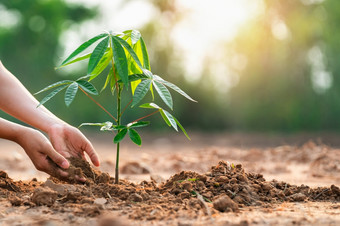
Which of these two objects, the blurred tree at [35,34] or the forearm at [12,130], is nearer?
the forearm at [12,130]

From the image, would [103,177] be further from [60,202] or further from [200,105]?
[200,105]

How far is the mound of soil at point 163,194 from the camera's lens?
6.02ft

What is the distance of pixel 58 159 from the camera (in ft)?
7.33

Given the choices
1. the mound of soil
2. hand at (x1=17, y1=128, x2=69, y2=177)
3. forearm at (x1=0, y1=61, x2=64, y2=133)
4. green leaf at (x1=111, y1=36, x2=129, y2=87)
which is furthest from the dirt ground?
green leaf at (x1=111, y1=36, x2=129, y2=87)

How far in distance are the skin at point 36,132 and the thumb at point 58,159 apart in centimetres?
6

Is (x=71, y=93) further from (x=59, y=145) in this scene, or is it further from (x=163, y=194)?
(x=163, y=194)

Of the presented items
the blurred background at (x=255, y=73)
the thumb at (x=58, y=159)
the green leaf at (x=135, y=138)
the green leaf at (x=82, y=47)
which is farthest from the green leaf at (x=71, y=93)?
the blurred background at (x=255, y=73)

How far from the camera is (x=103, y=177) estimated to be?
236 cm

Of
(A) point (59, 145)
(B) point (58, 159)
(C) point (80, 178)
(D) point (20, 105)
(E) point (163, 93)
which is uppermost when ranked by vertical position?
(D) point (20, 105)

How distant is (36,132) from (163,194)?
90 cm

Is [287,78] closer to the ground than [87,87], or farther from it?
farther from it

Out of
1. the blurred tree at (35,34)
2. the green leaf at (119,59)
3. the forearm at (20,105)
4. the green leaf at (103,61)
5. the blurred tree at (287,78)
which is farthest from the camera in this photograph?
the blurred tree at (35,34)

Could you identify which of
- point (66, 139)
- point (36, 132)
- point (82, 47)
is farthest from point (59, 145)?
point (82, 47)

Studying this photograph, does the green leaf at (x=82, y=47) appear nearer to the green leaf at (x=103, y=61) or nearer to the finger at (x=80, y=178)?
the green leaf at (x=103, y=61)
